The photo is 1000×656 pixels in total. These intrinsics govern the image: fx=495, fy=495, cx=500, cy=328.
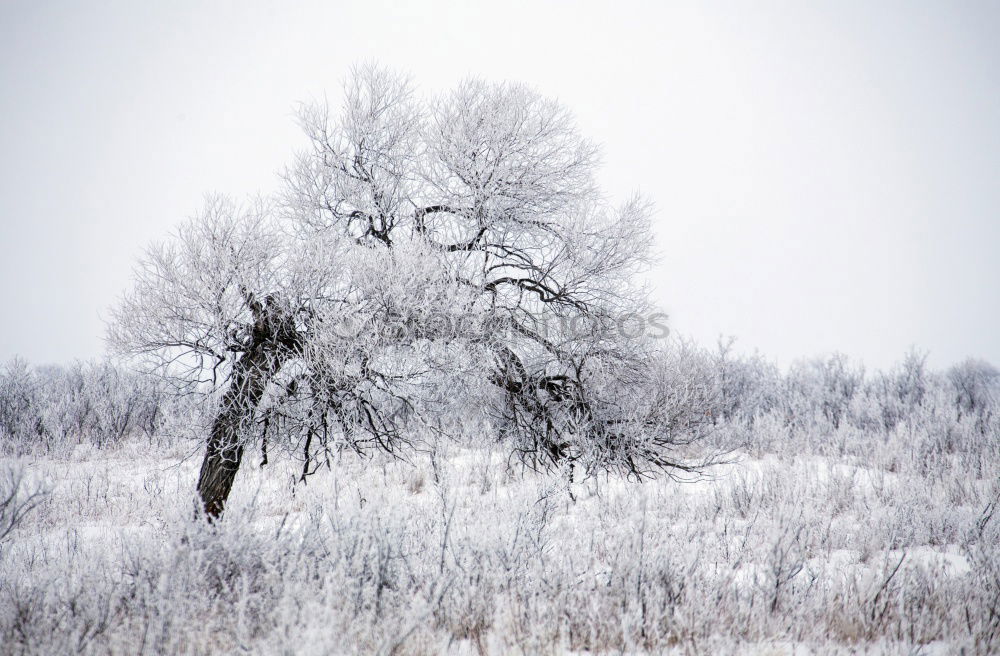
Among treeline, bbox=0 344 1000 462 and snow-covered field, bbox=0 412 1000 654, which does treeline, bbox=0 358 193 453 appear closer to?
treeline, bbox=0 344 1000 462

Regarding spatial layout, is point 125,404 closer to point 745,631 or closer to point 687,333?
point 687,333

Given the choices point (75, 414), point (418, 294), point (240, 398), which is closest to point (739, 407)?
point (418, 294)

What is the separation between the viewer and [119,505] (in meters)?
5.91

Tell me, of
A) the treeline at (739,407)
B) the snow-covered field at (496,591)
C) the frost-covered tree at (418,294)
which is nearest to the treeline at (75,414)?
the treeline at (739,407)

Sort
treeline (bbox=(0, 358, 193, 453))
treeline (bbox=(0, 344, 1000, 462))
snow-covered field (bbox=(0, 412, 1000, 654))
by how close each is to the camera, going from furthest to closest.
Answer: treeline (bbox=(0, 358, 193, 453))
treeline (bbox=(0, 344, 1000, 462))
snow-covered field (bbox=(0, 412, 1000, 654))

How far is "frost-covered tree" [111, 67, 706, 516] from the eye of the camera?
15.2 feet

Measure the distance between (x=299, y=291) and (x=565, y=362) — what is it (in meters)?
3.15

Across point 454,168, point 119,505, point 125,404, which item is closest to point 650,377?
point 454,168

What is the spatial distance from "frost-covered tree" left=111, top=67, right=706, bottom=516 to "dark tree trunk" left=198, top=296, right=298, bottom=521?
0.02m

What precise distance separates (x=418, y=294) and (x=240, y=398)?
1.95m

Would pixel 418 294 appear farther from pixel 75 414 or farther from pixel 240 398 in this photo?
pixel 75 414

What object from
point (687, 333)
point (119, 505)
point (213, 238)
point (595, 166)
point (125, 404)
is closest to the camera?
point (213, 238)

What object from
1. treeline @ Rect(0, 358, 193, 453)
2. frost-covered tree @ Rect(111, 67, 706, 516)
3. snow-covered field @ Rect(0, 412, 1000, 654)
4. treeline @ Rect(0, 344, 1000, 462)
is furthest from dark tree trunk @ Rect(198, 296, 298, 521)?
treeline @ Rect(0, 358, 193, 453)

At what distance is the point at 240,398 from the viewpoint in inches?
185
